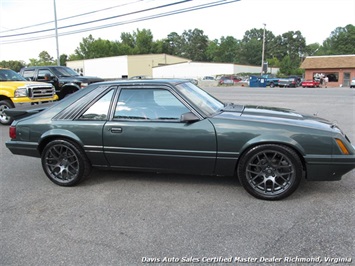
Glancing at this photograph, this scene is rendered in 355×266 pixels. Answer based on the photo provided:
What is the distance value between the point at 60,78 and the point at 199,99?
10.1m

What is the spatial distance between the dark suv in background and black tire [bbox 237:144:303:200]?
10.0 m

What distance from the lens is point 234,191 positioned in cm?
388

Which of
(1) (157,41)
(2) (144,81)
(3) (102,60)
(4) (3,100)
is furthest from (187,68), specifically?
(2) (144,81)

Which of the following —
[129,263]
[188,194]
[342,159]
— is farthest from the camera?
[188,194]

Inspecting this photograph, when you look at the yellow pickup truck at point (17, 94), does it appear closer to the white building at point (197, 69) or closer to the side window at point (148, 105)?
the side window at point (148, 105)

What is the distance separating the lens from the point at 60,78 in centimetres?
1252

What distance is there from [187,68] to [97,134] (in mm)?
61611

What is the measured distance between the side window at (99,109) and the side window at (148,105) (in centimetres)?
16

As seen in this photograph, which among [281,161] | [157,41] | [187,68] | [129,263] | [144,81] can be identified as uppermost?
[157,41]

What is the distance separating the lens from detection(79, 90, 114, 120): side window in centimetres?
400

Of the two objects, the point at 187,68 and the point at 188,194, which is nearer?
the point at 188,194

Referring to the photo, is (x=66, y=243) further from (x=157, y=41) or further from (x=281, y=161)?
(x=157, y=41)

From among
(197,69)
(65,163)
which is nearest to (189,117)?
(65,163)

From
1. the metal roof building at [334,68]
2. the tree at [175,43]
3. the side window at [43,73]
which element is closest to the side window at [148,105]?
the side window at [43,73]
